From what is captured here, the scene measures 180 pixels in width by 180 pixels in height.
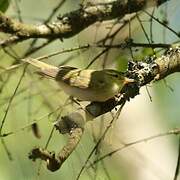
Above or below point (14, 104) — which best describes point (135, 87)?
below

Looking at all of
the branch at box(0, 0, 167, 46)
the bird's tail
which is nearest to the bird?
the bird's tail

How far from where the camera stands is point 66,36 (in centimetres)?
196

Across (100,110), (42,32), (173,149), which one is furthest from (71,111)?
(173,149)

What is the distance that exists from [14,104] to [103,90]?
1.50ft

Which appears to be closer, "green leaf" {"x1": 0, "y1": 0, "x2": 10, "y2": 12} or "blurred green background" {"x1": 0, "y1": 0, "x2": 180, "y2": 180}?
"blurred green background" {"x1": 0, "y1": 0, "x2": 180, "y2": 180}

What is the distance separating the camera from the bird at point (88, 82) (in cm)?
159

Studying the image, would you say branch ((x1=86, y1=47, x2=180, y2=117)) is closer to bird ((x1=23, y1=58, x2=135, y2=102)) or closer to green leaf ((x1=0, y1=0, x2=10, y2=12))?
bird ((x1=23, y1=58, x2=135, y2=102))

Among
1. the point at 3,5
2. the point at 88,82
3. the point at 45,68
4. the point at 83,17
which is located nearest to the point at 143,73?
the point at 88,82

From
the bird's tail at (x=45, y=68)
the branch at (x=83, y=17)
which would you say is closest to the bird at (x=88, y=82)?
the bird's tail at (x=45, y=68)

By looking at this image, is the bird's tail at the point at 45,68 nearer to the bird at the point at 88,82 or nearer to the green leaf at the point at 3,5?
the bird at the point at 88,82

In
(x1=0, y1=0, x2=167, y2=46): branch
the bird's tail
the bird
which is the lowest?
the bird

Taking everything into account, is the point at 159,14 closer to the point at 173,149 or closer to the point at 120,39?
the point at 120,39

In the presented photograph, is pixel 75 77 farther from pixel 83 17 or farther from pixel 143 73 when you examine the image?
pixel 83 17

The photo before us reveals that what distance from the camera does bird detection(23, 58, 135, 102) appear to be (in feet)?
5.22
